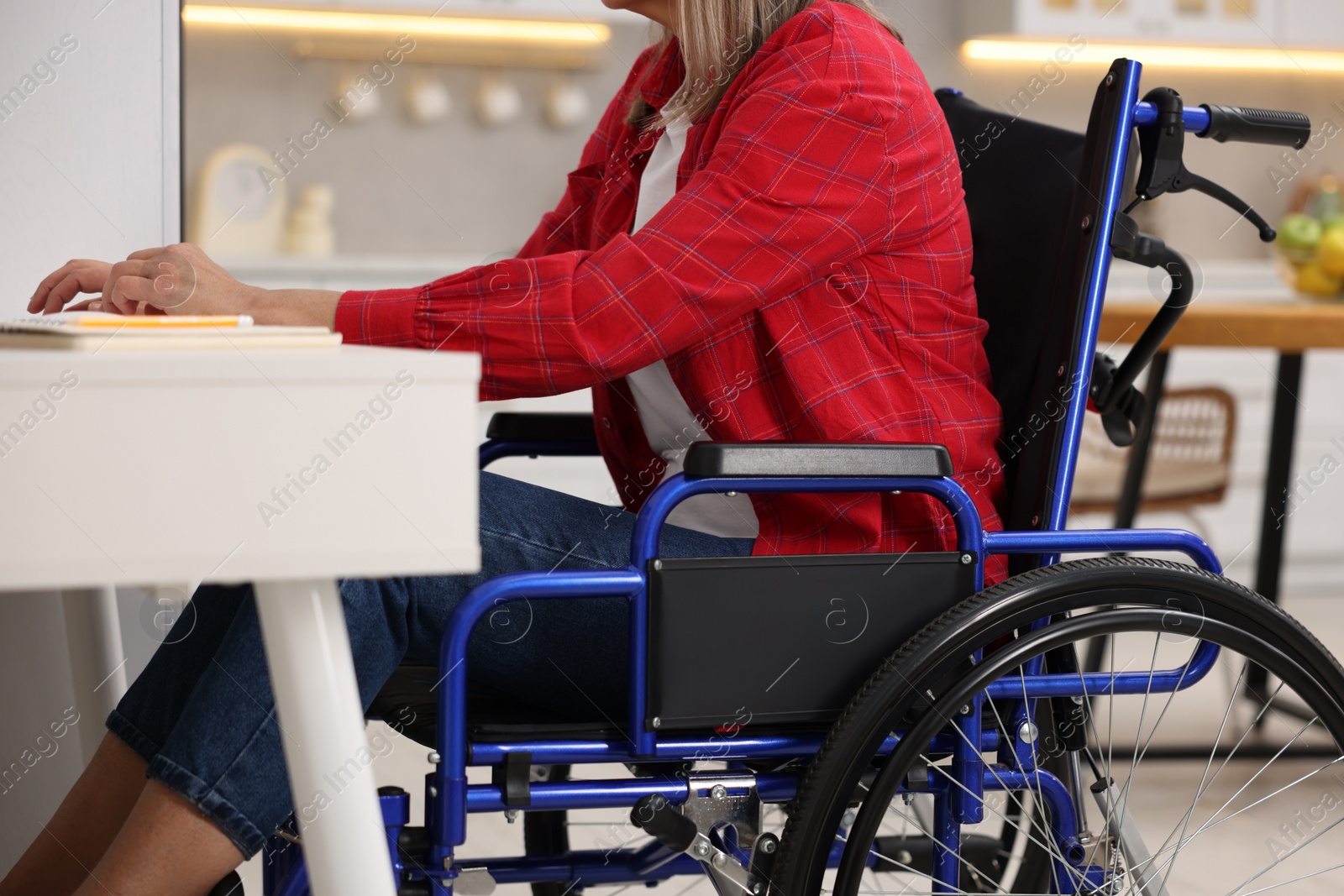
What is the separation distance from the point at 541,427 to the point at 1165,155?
63 cm

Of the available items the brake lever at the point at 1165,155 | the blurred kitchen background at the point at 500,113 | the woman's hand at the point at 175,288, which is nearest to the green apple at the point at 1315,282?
the blurred kitchen background at the point at 500,113

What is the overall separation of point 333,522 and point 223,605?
0.48 m

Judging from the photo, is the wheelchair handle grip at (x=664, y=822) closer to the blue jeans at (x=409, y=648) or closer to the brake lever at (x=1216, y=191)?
the blue jeans at (x=409, y=648)

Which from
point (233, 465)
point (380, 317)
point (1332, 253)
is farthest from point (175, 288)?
point (1332, 253)

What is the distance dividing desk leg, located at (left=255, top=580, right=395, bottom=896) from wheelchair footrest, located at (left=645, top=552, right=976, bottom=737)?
0.82 feet

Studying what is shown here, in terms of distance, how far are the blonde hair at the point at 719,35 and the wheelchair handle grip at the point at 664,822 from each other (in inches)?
22.2

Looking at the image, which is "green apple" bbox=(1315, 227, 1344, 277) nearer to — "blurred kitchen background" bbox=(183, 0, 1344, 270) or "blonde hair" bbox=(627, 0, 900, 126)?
"blurred kitchen background" bbox=(183, 0, 1344, 270)

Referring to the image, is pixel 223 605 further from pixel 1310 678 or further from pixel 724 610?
pixel 1310 678

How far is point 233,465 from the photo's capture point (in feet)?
1.66

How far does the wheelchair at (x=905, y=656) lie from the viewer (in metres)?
0.83

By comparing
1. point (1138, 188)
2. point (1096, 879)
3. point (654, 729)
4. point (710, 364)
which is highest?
point (1138, 188)

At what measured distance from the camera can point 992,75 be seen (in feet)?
12.8

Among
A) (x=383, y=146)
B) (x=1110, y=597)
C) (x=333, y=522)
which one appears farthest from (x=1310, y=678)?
(x=383, y=146)

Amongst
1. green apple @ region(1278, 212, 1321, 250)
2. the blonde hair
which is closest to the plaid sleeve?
the blonde hair
